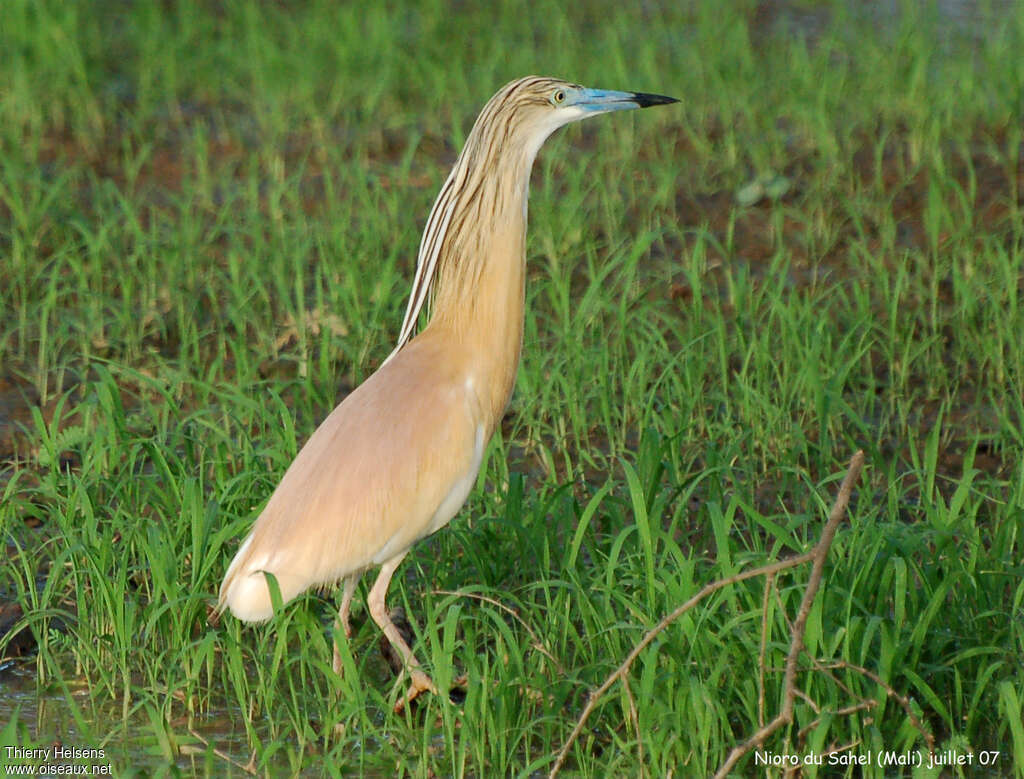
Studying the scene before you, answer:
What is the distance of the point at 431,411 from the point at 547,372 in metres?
1.83

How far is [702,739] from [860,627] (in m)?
0.48

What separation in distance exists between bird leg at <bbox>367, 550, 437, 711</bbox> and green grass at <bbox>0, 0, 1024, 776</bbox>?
2.7 inches

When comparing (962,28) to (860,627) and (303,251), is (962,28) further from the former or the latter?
(860,627)

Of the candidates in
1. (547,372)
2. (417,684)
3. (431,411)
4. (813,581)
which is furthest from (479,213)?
(547,372)

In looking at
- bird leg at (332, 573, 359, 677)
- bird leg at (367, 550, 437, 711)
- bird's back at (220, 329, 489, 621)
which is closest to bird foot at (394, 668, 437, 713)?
bird leg at (367, 550, 437, 711)

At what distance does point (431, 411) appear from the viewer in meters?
3.84

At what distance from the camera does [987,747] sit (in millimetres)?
3688

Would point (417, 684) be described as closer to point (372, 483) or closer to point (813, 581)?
point (372, 483)

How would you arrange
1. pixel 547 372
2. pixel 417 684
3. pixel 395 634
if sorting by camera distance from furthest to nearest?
pixel 547 372 < pixel 395 634 < pixel 417 684

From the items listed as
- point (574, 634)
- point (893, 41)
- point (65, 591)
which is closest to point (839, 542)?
point (574, 634)

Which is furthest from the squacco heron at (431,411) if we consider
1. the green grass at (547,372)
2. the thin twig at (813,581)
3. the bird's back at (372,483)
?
the thin twig at (813,581)

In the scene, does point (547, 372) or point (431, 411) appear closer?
point (431, 411)

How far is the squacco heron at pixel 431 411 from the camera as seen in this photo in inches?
149

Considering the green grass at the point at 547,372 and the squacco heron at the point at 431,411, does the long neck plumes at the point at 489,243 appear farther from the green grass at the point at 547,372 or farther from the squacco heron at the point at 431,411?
the green grass at the point at 547,372
